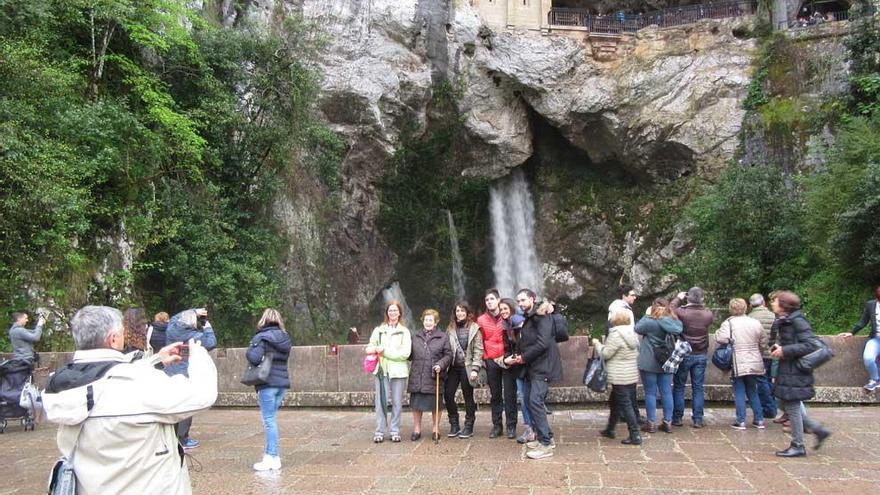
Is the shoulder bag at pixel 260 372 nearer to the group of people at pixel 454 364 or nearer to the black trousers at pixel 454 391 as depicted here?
the group of people at pixel 454 364

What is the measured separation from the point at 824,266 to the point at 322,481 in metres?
14.8

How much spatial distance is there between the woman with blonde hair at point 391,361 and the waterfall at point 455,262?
17611mm

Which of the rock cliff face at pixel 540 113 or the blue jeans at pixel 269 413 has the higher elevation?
the rock cliff face at pixel 540 113

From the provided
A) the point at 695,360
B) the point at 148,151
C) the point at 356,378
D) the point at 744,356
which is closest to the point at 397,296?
the point at 148,151

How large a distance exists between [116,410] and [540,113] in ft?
72.7

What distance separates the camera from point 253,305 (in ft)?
50.5

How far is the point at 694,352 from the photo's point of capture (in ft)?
24.9

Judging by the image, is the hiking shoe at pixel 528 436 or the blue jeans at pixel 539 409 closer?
the blue jeans at pixel 539 409

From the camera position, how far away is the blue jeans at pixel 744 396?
740cm


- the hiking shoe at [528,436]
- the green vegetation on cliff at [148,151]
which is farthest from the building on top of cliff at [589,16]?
the hiking shoe at [528,436]

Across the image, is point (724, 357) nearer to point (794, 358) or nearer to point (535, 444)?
point (794, 358)

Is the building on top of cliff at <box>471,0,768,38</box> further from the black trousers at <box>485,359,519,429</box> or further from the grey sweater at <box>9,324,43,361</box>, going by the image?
the grey sweater at <box>9,324,43,361</box>

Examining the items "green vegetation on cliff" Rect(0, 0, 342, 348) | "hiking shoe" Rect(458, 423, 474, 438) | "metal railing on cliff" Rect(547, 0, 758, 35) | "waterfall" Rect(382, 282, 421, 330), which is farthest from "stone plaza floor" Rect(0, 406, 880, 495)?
"metal railing on cliff" Rect(547, 0, 758, 35)

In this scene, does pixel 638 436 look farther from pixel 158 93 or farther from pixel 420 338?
pixel 158 93
